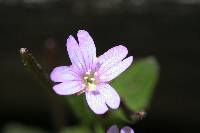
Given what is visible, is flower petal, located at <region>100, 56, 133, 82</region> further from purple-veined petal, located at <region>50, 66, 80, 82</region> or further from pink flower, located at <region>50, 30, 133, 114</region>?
purple-veined petal, located at <region>50, 66, 80, 82</region>

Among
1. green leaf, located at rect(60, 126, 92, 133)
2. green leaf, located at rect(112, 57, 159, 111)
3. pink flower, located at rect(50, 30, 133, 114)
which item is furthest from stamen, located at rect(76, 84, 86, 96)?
green leaf, located at rect(60, 126, 92, 133)

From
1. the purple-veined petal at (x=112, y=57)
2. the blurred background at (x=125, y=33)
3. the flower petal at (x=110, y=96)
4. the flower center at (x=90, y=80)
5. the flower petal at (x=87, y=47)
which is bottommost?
the flower petal at (x=110, y=96)

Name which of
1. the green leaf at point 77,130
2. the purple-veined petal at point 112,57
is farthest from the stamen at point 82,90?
the green leaf at point 77,130

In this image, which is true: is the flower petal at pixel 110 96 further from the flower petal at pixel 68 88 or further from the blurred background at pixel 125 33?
the blurred background at pixel 125 33

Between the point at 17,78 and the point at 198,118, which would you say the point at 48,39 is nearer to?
the point at 17,78

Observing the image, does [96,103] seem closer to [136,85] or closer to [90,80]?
[90,80]
